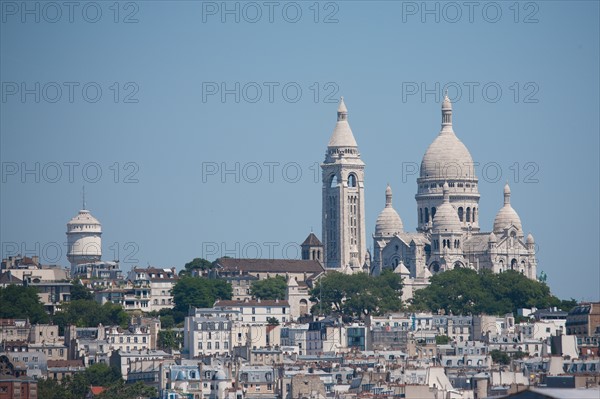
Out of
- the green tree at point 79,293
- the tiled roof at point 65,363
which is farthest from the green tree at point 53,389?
the green tree at point 79,293

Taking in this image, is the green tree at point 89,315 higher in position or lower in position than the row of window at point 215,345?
higher

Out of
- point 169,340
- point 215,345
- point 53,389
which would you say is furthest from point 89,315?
point 53,389

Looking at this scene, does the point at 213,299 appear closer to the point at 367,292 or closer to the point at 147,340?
the point at 367,292

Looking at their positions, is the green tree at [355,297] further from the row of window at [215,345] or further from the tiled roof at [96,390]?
the tiled roof at [96,390]

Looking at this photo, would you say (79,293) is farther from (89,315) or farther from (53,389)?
(53,389)

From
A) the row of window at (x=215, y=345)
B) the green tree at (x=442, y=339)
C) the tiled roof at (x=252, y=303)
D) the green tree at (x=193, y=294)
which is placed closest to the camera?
the row of window at (x=215, y=345)

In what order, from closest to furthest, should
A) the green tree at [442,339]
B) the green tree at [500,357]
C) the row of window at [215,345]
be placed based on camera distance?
the green tree at [500,357], the row of window at [215,345], the green tree at [442,339]

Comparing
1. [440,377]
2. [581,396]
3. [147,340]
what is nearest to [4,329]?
[147,340]
